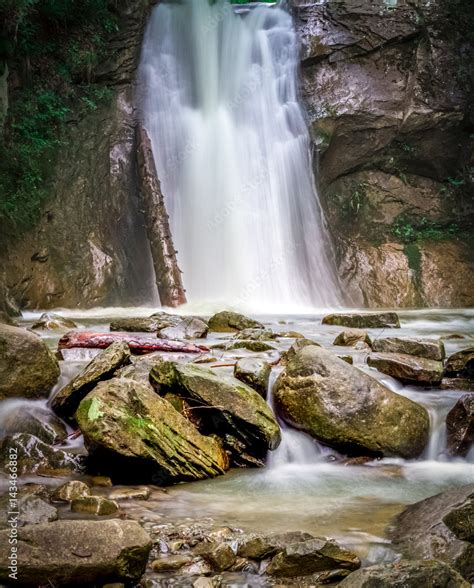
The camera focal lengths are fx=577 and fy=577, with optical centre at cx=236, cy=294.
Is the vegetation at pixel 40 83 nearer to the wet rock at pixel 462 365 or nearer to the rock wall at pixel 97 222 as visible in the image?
the rock wall at pixel 97 222

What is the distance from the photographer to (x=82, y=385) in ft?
14.6

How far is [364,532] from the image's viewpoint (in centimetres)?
304

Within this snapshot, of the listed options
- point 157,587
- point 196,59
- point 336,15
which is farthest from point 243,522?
point 336,15

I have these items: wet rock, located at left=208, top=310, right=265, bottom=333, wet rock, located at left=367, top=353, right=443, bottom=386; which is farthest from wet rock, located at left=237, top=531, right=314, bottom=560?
wet rock, located at left=208, top=310, right=265, bottom=333

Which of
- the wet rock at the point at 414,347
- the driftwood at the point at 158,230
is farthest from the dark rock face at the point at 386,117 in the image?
the wet rock at the point at 414,347

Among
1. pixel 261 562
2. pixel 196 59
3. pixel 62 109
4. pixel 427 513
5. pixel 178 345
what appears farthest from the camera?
pixel 196 59

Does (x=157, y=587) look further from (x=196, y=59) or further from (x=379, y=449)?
(x=196, y=59)

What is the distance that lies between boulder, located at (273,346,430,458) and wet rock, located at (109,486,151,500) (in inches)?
57.5

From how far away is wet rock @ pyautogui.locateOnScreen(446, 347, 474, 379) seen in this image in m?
5.49

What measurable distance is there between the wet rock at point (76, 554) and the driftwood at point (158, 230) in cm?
856

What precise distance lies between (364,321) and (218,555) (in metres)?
6.61

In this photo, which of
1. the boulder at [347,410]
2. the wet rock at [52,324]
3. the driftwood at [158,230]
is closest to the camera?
the boulder at [347,410]

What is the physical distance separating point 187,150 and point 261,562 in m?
12.3

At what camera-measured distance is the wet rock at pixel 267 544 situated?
265 centimetres
